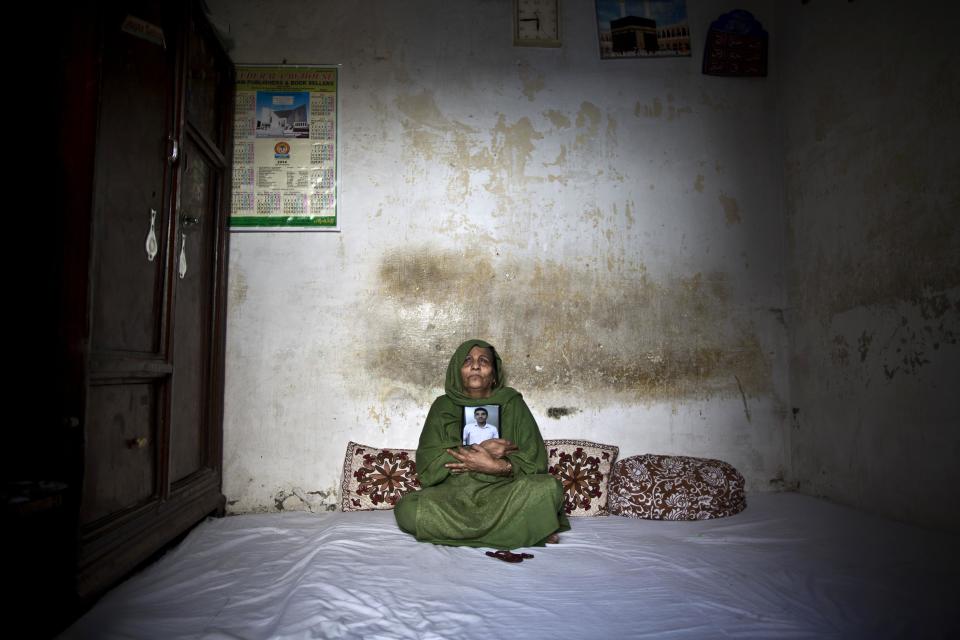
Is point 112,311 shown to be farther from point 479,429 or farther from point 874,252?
point 874,252

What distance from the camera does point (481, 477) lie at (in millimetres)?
3105

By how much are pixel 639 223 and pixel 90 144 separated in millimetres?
3138

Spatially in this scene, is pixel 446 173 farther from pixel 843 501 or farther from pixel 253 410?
pixel 843 501

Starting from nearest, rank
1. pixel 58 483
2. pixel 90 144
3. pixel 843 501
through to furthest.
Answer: pixel 58 483 < pixel 90 144 < pixel 843 501

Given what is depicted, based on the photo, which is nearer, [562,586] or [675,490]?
[562,586]

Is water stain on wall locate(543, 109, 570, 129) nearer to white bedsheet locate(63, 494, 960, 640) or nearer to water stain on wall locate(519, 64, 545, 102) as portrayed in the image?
water stain on wall locate(519, 64, 545, 102)

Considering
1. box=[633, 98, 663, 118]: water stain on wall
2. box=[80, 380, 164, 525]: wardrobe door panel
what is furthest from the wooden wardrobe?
box=[633, 98, 663, 118]: water stain on wall

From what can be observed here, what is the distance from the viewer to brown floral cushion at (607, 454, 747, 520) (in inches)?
131

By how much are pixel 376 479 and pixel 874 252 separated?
3243mm

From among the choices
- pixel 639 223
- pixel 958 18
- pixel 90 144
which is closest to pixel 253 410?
pixel 90 144

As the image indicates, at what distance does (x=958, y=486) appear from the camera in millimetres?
2750

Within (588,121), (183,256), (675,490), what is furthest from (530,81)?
(675,490)

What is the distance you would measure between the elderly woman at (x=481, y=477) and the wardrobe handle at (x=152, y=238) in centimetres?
166

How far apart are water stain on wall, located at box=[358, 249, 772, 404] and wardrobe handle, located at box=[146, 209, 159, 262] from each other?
1.45 meters
